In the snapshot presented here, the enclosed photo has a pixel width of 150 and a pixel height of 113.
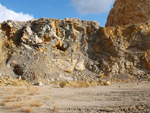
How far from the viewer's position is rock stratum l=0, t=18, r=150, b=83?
18.2 meters

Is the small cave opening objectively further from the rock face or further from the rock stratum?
the rock face

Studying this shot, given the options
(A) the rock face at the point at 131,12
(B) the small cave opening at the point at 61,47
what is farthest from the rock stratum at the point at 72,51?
(A) the rock face at the point at 131,12

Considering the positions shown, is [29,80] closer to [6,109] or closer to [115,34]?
[6,109]

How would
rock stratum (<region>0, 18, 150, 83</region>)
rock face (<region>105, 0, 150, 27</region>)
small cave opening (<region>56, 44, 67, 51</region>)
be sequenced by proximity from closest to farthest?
1. rock stratum (<region>0, 18, 150, 83</region>)
2. small cave opening (<region>56, 44, 67, 51</region>)
3. rock face (<region>105, 0, 150, 27</region>)

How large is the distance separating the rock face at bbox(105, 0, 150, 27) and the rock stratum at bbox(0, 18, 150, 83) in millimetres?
8006

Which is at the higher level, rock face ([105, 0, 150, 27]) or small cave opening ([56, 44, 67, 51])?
rock face ([105, 0, 150, 27])

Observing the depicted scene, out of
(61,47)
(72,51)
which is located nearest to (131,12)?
(72,51)

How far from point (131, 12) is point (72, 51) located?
59.1ft

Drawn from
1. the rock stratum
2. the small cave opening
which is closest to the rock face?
the rock stratum

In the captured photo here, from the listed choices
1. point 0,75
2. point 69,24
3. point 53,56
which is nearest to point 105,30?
point 69,24

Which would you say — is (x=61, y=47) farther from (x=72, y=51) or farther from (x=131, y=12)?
(x=131, y=12)

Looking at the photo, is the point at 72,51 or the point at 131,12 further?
the point at 131,12

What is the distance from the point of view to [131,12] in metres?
33.5

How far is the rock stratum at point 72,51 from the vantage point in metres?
18.2
